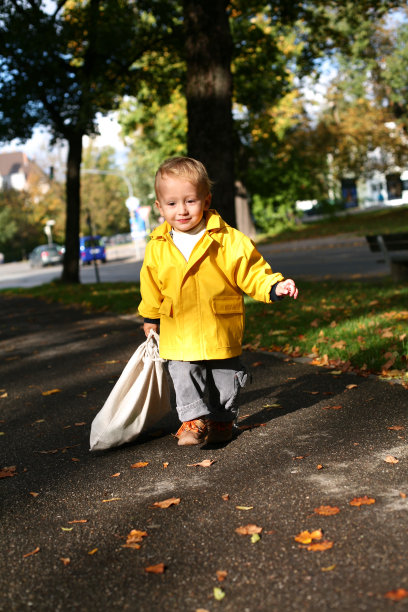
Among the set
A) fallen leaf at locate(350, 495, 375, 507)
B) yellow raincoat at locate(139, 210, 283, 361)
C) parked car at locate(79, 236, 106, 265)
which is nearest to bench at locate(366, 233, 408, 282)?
yellow raincoat at locate(139, 210, 283, 361)

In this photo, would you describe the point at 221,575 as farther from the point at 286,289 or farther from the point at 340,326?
the point at 340,326

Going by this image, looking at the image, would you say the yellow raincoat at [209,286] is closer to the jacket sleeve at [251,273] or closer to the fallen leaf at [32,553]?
the jacket sleeve at [251,273]

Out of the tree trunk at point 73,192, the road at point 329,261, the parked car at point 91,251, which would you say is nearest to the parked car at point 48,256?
the parked car at point 91,251

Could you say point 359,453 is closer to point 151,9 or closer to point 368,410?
point 368,410

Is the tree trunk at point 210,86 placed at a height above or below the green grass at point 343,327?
above

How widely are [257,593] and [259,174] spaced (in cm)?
4054

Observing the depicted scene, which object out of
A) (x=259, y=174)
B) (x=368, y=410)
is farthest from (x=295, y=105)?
(x=368, y=410)

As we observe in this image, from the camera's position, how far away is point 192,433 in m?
4.49

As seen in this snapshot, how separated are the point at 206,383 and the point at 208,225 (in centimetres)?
94

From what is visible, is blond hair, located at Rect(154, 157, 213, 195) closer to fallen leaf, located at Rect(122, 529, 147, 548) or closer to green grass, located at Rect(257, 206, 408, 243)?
fallen leaf, located at Rect(122, 529, 147, 548)

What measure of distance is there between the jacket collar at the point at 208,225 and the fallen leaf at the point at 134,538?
1747mm

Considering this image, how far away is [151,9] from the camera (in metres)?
20.6

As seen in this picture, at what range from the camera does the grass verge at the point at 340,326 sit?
21.3ft

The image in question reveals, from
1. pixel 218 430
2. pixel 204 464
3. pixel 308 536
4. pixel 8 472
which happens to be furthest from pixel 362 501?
pixel 8 472
